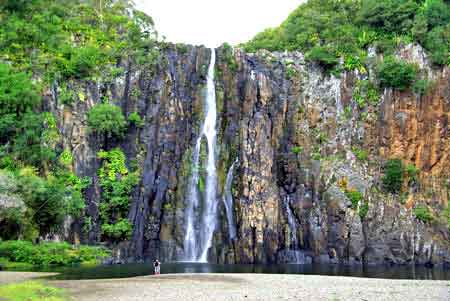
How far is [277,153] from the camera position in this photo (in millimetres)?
48219

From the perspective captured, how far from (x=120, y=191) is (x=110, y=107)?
29.2 feet

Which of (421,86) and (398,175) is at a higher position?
(421,86)

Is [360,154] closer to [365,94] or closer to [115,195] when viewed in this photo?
[365,94]

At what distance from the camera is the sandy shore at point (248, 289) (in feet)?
60.8

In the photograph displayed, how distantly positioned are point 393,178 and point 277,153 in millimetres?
11494

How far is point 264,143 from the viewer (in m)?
47.6

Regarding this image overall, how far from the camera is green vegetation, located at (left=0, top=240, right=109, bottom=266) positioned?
32.5 meters

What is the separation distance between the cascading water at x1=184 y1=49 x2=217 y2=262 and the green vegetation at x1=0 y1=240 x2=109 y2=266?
9.45m

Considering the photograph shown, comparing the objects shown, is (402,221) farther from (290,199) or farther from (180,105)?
(180,105)

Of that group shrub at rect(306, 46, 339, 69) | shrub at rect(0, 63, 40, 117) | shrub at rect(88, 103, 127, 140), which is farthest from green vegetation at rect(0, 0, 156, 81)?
shrub at rect(306, 46, 339, 69)

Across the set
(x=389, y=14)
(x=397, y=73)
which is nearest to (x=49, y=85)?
(x=397, y=73)

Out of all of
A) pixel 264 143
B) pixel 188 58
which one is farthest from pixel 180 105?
pixel 264 143

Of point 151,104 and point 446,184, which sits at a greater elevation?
point 151,104

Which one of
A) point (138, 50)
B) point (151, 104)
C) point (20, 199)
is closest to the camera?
point (20, 199)
